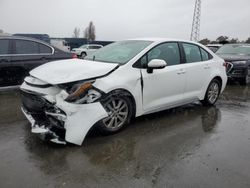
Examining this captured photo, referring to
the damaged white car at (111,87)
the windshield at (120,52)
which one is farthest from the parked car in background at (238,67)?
the windshield at (120,52)

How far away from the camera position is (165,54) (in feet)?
16.5

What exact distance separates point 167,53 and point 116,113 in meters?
1.68

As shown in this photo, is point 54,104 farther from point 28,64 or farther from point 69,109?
point 28,64

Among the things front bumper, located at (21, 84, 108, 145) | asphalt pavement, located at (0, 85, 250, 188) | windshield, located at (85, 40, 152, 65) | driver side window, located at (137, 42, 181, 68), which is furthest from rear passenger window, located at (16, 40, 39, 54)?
driver side window, located at (137, 42, 181, 68)

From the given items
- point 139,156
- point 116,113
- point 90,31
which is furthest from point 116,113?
point 90,31

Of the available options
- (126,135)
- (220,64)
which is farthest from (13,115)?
(220,64)

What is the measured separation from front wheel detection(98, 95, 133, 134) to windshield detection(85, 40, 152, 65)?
0.68m

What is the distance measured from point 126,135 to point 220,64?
331 cm

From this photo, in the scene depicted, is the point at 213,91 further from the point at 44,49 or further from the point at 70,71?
the point at 44,49

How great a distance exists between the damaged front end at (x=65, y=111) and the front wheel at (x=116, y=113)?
0.24 m

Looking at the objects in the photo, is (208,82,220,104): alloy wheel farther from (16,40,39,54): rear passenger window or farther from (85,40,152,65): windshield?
(16,40,39,54): rear passenger window

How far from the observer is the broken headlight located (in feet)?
12.0

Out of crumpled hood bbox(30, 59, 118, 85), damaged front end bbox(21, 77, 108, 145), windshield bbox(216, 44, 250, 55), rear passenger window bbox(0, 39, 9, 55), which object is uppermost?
windshield bbox(216, 44, 250, 55)

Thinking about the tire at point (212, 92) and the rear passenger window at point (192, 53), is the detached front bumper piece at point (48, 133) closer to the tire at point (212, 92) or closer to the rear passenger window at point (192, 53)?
the rear passenger window at point (192, 53)
